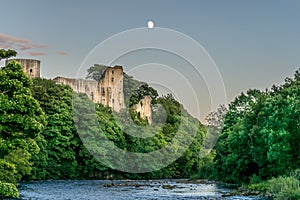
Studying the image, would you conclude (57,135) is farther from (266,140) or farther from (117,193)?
(266,140)

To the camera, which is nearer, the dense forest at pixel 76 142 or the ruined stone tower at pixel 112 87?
the dense forest at pixel 76 142

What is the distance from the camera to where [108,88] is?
113312mm

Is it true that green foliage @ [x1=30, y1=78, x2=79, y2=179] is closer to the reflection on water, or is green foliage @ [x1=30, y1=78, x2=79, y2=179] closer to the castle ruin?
the reflection on water

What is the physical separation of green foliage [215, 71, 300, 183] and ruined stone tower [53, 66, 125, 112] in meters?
41.4

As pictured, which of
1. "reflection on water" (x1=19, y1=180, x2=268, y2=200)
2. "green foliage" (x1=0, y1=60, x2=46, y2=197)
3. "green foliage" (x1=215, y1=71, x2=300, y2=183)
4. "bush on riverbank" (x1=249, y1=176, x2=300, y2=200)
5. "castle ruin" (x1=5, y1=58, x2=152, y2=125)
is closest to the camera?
"green foliage" (x1=0, y1=60, x2=46, y2=197)

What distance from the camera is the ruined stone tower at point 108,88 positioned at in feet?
364

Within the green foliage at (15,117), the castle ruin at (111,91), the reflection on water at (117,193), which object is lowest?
the reflection on water at (117,193)

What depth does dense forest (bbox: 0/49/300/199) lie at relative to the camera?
1156 inches

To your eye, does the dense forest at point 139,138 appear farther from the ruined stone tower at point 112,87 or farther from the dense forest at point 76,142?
the ruined stone tower at point 112,87

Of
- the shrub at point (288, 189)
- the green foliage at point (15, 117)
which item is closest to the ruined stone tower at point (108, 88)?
the shrub at point (288, 189)

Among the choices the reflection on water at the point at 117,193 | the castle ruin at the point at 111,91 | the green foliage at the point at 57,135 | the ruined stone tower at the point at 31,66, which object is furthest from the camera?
the castle ruin at the point at 111,91

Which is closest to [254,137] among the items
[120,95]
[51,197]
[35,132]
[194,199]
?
[194,199]

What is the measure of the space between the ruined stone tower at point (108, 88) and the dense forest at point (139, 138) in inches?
135

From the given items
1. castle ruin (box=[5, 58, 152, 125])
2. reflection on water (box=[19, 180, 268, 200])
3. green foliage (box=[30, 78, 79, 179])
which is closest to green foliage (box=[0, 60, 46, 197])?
reflection on water (box=[19, 180, 268, 200])
